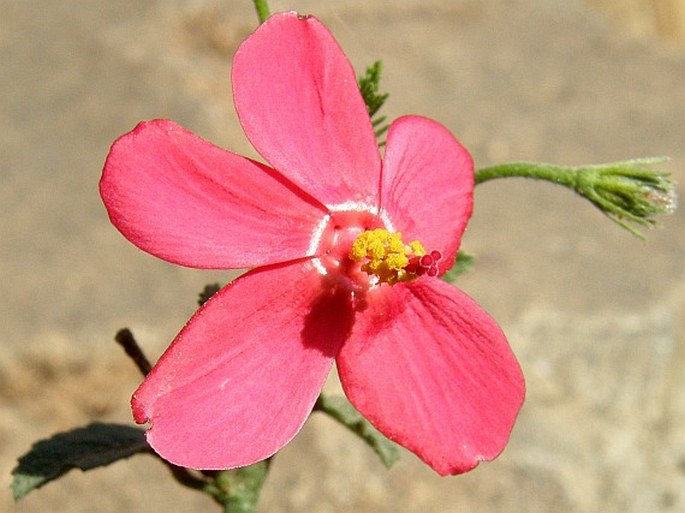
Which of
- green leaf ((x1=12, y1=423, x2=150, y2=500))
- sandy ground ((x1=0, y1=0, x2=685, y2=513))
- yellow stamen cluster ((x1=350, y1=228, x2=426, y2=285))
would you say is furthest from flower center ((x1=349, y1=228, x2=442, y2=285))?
sandy ground ((x1=0, y1=0, x2=685, y2=513))

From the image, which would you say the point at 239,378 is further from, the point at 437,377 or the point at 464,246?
the point at 464,246

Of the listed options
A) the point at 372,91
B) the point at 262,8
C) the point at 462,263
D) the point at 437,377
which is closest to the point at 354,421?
the point at 462,263

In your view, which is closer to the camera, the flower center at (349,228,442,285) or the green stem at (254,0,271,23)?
the flower center at (349,228,442,285)

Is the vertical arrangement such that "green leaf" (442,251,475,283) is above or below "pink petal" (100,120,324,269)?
below

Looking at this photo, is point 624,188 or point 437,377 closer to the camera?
point 437,377

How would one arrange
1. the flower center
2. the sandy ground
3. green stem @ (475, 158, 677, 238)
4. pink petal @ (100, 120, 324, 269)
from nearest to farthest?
1. pink petal @ (100, 120, 324, 269)
2. the flower center
3. green stem @ (475, 158, 677, 238)
4. the sandy ground

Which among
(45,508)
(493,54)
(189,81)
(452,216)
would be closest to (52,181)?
(189,81)

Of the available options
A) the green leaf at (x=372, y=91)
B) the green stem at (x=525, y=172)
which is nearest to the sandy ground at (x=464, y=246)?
the green stem at (x=525, y=172)

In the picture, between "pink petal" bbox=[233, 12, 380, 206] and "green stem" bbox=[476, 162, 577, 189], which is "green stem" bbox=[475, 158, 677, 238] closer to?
"green stem" bbox=[476, 162, 577, 189]
